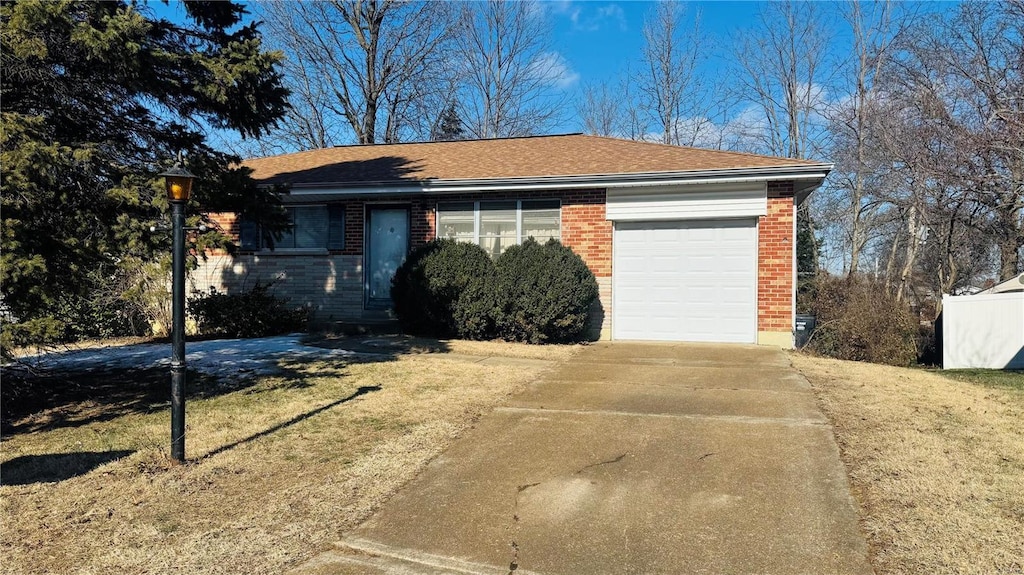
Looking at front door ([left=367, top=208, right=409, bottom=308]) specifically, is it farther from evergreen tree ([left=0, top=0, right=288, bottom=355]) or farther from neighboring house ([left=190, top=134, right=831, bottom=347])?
evergreen tree ([left=0, top=0, right=288, bottom=355])

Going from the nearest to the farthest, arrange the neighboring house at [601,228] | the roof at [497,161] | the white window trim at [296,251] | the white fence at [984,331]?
the white fence at [984,331] → the neighboring house at [601,228] → the roof at [497,161] → the white window trim at [296,251]

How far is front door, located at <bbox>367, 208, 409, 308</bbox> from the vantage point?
41.4 feet

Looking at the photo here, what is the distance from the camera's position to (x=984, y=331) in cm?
1033

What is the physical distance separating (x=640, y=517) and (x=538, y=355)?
18.9 ft

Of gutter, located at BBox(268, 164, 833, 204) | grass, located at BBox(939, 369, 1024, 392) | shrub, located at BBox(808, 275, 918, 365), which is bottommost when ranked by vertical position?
grass, located at BBox(939, 369, 1024, 392)

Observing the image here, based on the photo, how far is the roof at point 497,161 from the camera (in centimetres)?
1131

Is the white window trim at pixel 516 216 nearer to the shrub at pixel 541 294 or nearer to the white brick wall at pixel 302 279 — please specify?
the shrub at pixel 541 294

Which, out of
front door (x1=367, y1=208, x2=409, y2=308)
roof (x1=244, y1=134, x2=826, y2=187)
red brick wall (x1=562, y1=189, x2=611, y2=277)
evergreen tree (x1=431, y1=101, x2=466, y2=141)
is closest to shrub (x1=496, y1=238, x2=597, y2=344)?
red brick wall (x1=562, y1=189, x2=611, y2=277)

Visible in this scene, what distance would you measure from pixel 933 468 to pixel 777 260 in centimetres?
655

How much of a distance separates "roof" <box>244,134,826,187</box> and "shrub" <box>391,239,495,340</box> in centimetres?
166

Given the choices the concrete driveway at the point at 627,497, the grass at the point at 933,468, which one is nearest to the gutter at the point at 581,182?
the grass at the point at 933,468

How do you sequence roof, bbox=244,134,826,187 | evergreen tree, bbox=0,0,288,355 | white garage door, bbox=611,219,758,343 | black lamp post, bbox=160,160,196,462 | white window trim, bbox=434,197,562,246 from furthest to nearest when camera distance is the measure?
1. white window trim, bbox=434,197,562,246
2. roof, bbox=244,134,826,187
3. white garage door, bbox=611,219,758,343
4. evergreen tree, bbox=0,0,288,355
5. black lamp post, bbox=160,160,196,462

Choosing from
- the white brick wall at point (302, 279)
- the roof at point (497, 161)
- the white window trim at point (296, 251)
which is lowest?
the white brick wall at point (302, 279)

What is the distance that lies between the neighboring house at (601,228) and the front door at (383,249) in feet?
0.07
